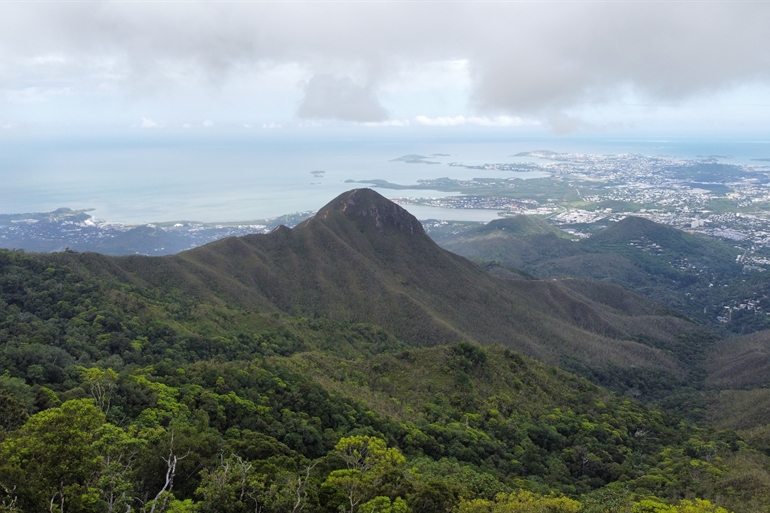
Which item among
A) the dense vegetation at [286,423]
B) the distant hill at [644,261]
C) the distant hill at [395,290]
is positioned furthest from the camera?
the distant hill at [644,261]

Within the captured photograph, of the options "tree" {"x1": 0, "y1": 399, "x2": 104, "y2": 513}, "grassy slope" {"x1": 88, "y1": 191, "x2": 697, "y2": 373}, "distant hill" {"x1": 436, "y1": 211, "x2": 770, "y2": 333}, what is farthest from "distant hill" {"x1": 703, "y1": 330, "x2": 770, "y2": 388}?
"tree" {"x1": 0, "y1": 399, "x2": 104, "y2": 513}

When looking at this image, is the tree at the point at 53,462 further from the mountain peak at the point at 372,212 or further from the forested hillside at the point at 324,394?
the mountain peak at the point at 372,212

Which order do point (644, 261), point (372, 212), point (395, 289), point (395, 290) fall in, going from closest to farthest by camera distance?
point (395, 290), point (395, 289), point (372, 212), point (644, 261)

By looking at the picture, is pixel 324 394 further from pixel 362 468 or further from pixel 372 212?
pixel 372 212

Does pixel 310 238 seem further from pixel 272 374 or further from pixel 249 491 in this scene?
pixel 249 491

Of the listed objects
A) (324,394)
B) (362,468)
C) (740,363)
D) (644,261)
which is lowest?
(740,363)

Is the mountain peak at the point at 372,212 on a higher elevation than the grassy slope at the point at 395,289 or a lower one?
higher

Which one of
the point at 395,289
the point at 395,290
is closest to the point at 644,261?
the point at 395,289

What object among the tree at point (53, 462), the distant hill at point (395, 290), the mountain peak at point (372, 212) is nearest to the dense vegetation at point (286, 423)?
the tree at point (53, 462)
